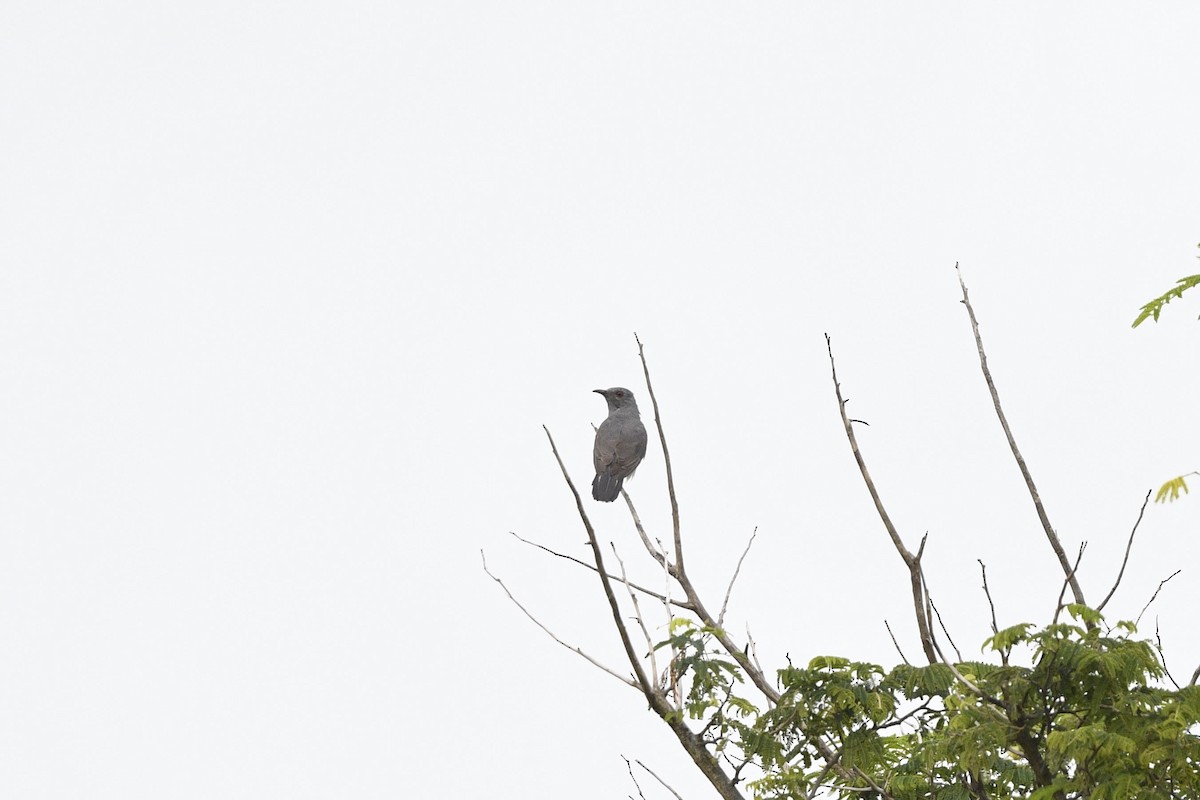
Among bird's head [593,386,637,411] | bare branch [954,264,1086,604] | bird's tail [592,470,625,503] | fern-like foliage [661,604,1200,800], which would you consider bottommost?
fern-like foliage [661,604,1200,800]

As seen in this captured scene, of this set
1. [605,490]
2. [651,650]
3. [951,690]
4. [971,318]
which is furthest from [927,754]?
[605,490]

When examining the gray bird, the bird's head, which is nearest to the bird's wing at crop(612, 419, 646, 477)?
the gray bird

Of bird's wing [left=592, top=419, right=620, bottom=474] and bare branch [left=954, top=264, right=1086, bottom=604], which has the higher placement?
bird's wing [left=592, top=419, right=620, bottom=474]

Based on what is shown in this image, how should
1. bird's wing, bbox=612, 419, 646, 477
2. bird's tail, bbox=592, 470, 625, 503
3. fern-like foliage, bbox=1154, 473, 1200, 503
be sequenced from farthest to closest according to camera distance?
bird's wing, bbox=612, 419, 646, 477 → bird's tail, bbox=592, 470, 625, 503 → fern-like foliage, bbox=1154, 473, 1200, 503

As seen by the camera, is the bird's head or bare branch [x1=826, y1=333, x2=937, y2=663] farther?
the bird's head

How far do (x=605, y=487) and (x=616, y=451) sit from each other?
567 mm

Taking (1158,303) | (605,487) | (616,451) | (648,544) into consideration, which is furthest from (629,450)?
(1158,303)

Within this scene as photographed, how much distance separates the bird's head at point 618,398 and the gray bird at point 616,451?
15cm

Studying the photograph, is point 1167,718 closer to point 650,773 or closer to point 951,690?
point 951,690

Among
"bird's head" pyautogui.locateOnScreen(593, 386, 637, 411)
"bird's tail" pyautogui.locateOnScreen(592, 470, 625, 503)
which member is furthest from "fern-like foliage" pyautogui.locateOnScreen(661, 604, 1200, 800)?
"bird's head" pyautogui.locateOnScreen(593, 386, 637, 411)

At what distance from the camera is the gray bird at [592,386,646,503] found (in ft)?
46.0

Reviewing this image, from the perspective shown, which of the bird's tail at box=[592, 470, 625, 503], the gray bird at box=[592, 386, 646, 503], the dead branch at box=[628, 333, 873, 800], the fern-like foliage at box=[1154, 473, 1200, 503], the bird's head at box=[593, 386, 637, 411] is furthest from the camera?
the bird's head at box=[593, 386, 637, 411]

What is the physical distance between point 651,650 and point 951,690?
1483 millimetres

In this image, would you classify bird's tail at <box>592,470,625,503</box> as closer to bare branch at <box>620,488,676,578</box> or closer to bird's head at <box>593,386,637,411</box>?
bird's head at <box>593,386,637,411</box>
